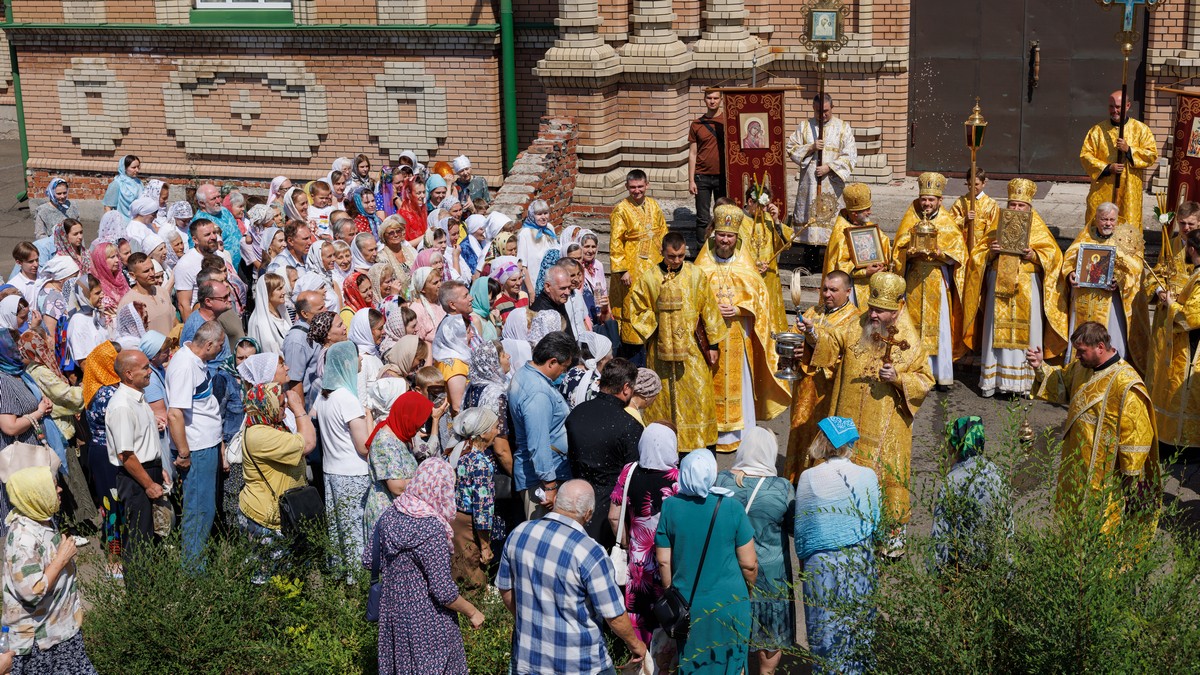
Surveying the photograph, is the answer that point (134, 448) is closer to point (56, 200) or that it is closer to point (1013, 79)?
point (56, 200)

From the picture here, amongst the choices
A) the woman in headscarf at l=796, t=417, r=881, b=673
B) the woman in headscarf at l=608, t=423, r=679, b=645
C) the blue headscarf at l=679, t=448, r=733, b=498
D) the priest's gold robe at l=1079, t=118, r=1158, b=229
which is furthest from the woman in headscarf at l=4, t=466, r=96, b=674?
the priest's gold robe at l=1079, t=118, r=1158, b=229

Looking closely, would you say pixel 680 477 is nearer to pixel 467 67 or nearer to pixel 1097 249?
pixel 1097 249

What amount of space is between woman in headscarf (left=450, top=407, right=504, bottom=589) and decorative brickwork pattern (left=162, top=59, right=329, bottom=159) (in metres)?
10.4

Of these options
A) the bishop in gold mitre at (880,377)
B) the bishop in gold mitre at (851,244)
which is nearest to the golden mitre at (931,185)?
the bishop in gold mitre at (851,244)

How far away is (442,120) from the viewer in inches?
658

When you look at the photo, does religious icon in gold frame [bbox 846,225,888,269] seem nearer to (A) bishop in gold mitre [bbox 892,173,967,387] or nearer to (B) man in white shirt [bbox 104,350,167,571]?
(A) bishop in gold mitre [bbox 892,173,967,387]

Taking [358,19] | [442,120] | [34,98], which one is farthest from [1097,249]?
[34,98]

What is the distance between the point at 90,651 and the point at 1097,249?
25.1 feet

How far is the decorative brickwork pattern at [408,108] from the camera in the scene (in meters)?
16.7

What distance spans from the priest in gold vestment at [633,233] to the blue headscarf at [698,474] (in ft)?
17.3

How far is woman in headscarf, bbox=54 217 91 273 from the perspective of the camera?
11.8m

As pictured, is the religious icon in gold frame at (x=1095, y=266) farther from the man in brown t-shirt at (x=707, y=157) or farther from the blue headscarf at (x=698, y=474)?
the blue headscarf at (x=698, y=474)

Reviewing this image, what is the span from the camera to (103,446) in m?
8.57

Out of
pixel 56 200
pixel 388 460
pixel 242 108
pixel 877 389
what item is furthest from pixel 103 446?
pixel 242 108
